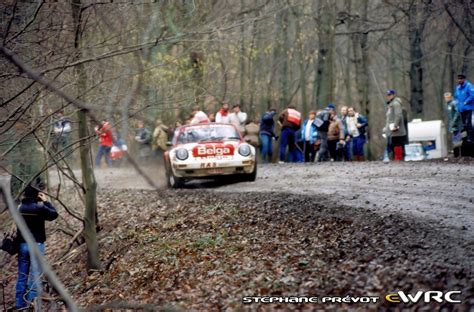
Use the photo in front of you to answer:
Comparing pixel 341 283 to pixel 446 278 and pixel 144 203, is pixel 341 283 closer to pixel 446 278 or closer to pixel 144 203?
pixel 446 278

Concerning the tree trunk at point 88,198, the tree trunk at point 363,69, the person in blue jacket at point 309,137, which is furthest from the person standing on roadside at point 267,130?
the tree trunk at point 88,198

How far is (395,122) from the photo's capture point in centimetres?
1908

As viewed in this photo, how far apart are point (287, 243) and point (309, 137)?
45.6 ft

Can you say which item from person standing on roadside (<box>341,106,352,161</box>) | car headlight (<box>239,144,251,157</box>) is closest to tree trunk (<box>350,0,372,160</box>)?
person standing on roadside (<box>341,106,352,161</box>)

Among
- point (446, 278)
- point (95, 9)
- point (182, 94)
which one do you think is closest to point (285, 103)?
point (182, 94)

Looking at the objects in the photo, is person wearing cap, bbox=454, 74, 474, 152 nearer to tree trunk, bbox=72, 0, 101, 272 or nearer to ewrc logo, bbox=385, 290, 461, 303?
tree trunk, bbox=72, 0, 101, 272

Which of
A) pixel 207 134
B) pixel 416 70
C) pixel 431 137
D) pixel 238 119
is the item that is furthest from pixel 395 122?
pixel 416 70

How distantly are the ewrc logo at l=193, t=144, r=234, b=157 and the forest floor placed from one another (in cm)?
90

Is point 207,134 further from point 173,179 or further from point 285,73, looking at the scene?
point 285,73

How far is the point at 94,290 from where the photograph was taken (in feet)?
34.6

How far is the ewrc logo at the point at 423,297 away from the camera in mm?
6250

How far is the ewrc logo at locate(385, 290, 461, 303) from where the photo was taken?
6250 mm

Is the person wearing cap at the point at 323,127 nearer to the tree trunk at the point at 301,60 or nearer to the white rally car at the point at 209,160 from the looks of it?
the white rally car at the point at 209,160

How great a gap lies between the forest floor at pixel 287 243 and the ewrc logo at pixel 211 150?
2.96 feet
